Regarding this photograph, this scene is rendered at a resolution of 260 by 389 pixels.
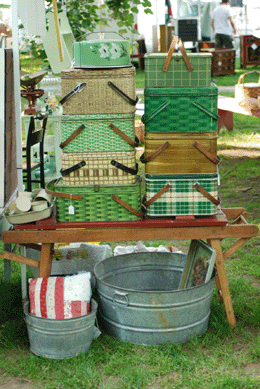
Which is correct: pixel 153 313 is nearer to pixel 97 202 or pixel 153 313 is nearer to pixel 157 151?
pixel 97 202

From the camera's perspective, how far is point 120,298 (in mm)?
2896

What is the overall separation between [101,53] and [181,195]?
90 centimetres

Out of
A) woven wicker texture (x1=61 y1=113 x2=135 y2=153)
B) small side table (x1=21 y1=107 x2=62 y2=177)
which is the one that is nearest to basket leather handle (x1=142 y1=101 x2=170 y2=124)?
woven wicker texture (x1=61 y1=113 x2=135 y2=153)

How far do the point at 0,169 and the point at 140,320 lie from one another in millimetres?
1250

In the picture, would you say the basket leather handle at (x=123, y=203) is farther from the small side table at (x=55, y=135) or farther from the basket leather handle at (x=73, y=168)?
the small side table at (x=55, y=135)

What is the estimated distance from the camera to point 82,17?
24.8 ft

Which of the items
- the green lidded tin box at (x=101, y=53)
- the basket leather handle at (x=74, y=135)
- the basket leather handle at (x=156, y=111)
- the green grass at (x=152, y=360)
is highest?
the green lidded tin box at (x=101, y=53)

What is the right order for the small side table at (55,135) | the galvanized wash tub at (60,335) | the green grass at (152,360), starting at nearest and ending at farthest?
the green grass at (152,360)
the galvanized wash tub at (60,335)
the small side table at (55,135)

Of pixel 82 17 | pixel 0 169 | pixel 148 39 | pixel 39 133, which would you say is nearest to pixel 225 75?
pixel 148 39

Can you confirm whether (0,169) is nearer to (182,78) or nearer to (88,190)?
(88,190)

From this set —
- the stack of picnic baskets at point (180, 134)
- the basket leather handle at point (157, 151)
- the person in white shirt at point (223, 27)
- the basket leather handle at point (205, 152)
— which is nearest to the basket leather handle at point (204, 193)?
the stack of picnic baskets at point (180, 134)

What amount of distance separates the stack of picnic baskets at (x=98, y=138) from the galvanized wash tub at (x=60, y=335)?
574mm

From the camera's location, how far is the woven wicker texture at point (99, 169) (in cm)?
292

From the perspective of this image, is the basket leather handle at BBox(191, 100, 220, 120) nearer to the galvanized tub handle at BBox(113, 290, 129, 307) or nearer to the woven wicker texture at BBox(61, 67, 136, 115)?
the woven wicker texture at BBox(61, 67, 136, 115)
